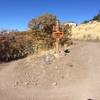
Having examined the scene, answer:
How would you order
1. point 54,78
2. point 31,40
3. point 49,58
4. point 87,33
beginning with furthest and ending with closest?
point 87,33
point 31,40
point 49,58
point 54,78

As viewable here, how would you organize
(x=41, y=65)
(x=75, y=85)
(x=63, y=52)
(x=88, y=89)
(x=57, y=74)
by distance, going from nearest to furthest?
→ (x=88, y=89) < (x=75, y=85) < (x=57, y=74) < (x=41, y=65) < (x=63, y=52)

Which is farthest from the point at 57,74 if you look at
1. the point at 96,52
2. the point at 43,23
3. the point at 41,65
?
the point at 43,23

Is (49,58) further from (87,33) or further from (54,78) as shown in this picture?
(87,33)

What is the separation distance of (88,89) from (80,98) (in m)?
1.34

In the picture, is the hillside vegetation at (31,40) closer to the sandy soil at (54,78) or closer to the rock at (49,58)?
the sandy soil at (54,78)

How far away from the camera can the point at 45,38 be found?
1070 inches

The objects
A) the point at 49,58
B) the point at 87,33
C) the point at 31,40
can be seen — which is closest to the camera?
the point at 49,58

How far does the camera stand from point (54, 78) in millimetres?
17047

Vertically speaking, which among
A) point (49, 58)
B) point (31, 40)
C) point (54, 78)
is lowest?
point (54, 78)

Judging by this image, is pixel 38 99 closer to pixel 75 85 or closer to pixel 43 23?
pixel 75 85

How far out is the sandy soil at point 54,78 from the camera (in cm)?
1424

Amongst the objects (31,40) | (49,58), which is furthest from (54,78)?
(31,40)

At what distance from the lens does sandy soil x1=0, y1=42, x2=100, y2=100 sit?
1424cm

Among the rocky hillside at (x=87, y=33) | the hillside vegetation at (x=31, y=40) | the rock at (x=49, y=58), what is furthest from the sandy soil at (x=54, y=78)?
the rocky hillside at (x=87, y=33)
